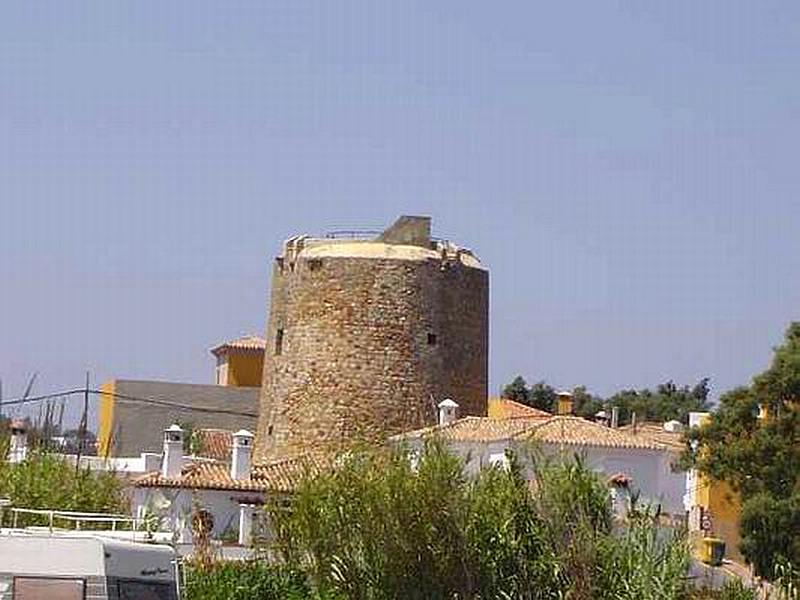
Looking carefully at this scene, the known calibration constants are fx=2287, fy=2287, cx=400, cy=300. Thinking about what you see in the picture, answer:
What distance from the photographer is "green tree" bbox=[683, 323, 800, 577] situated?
140ft

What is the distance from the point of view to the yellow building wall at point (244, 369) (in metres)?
83.9

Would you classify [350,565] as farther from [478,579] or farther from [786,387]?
[786,387]

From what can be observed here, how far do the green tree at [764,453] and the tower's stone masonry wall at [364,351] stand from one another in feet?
45.5

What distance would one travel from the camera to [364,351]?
5847cm

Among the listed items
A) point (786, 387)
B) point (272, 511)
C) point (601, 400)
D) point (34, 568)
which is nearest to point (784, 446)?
point (786, 387)

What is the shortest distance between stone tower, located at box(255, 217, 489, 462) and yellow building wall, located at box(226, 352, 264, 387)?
2284cm

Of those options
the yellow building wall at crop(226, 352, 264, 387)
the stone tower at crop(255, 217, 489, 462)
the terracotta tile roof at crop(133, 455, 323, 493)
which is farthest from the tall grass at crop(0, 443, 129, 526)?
the yellow building wall at crop(226, 352, 264, 387)

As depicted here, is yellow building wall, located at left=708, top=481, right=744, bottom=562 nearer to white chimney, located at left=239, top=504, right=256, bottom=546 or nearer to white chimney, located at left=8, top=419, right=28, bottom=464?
white chimney, located at left=239, top=504, right=256, bottom=546

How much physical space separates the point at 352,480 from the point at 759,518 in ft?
39.7

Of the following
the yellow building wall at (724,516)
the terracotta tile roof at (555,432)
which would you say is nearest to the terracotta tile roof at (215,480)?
the terracotta tile roof at (555,432)

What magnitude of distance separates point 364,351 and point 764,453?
1667cm

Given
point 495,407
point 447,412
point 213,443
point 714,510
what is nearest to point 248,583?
point 714,510

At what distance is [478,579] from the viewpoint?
31.7 m

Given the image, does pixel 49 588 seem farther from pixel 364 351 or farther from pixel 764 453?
pixel 364 351
